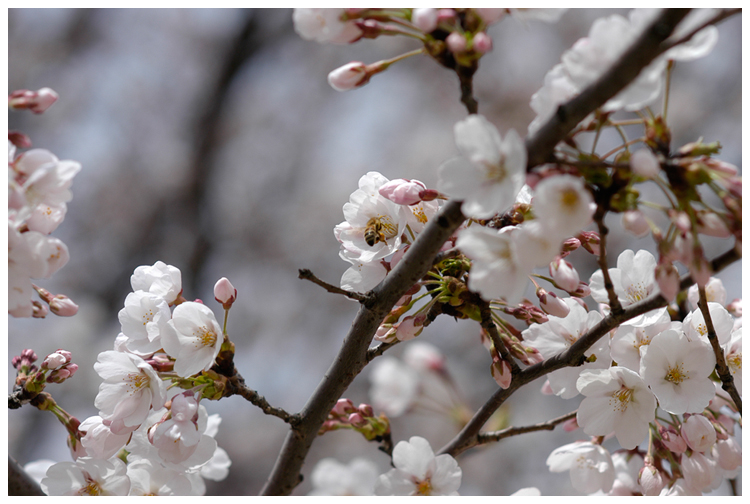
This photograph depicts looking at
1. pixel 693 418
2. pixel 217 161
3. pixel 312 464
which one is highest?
pixel 693 418

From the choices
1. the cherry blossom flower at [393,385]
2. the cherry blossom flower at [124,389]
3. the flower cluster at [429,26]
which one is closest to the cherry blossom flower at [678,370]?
the flower cluster at [429,26]

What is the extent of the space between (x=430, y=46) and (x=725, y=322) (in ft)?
2.25

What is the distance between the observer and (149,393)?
0.89m

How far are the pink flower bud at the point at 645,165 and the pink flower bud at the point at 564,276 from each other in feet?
0.81

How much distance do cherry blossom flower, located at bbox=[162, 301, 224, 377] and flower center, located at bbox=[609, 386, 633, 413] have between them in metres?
0.66

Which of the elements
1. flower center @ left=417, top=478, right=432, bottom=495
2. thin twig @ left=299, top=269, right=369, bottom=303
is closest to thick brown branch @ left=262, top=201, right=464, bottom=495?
thin twig @ left=299, top=269, right=369, bottom=303

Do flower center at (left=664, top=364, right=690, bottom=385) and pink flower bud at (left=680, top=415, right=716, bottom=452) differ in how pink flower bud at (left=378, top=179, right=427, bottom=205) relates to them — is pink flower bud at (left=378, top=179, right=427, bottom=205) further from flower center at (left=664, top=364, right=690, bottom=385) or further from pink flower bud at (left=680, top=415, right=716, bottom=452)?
pink flower bud at (left=680, top=415, right=716, bottom=452)

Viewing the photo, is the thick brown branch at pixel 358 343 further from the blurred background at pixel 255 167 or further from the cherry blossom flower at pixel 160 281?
the blurred background at pixel 255 167

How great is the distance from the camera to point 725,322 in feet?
2.99

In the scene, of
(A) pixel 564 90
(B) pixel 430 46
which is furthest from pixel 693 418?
(B) pixel 430 46

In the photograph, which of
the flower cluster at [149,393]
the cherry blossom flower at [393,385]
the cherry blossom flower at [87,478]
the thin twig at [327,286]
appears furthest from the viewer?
the cherry blossom flower at [393,385]

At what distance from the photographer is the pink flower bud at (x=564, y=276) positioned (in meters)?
0.78

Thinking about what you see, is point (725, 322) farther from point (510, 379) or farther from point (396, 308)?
point (396, 308)

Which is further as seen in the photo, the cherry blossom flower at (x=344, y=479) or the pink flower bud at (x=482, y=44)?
the cherry blossom flower at (x=344, y=479)
